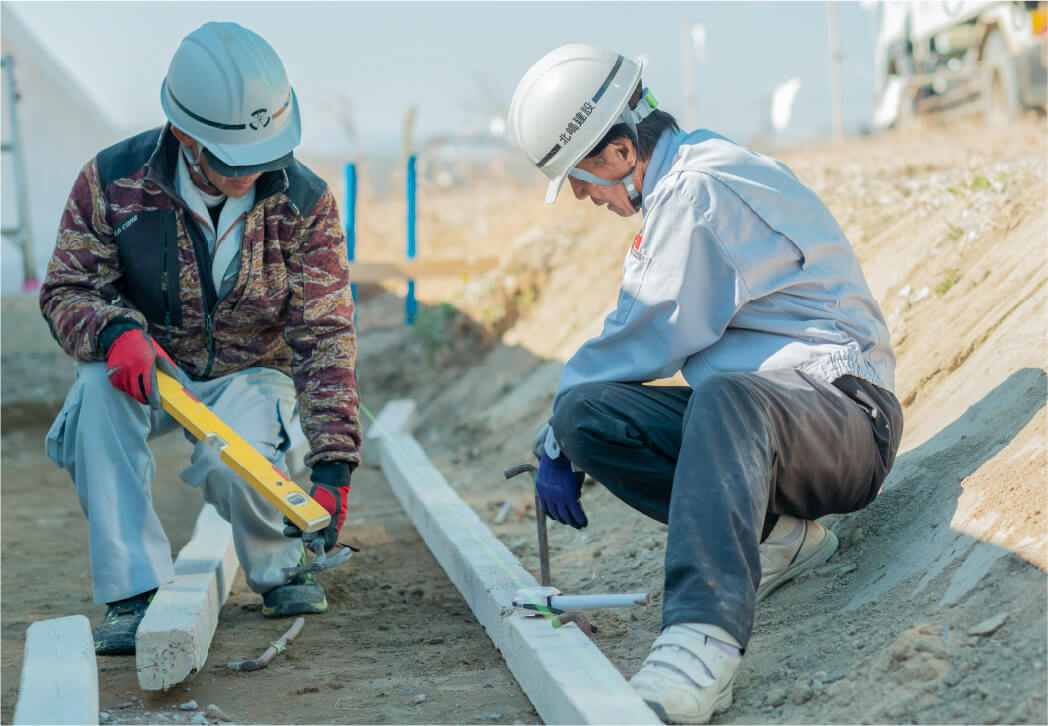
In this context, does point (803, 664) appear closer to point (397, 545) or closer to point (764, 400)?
point (764, 400)

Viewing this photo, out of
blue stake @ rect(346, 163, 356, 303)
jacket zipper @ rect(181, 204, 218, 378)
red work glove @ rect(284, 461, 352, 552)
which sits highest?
jacket zipper @ rect(181, 204, 218, 378)

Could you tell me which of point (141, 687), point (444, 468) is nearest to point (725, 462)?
point (141, 687)

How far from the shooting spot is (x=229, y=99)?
3.00m

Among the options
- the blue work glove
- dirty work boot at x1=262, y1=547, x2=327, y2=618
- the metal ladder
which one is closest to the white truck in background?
the blue work glove

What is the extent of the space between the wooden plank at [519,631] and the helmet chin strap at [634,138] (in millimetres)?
1123

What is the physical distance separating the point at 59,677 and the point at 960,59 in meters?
11.8

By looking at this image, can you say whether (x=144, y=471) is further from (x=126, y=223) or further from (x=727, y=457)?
(x=727, y=457)

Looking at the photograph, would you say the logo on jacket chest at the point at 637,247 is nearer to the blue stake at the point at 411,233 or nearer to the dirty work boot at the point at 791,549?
the dirty work boot at the point at 791,549

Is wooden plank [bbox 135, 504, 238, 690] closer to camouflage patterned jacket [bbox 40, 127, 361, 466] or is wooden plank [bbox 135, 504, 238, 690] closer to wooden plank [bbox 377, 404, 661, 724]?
camouflage patterned jacket [bbox 40, 127, 361, 466]

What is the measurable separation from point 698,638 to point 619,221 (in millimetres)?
6064

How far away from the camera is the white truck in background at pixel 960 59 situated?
929 centimetres

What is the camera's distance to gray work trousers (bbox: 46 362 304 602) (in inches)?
114

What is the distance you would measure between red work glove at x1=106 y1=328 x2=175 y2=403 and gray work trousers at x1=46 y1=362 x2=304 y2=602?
0.09 meters

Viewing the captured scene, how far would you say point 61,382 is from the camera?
6801 mm
